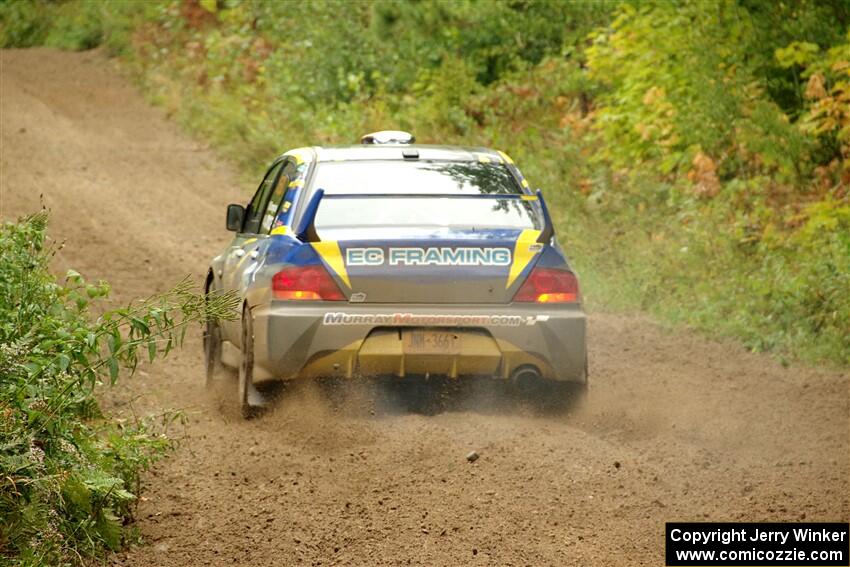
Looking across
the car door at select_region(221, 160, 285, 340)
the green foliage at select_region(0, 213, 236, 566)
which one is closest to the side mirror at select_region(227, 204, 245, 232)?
the car door at select_region(221, 160, 285, 340)

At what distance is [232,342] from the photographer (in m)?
9.23

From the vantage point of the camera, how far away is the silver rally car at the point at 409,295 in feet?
26.2

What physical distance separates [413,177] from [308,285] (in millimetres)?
1224

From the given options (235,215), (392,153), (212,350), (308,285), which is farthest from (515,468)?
(212,350)

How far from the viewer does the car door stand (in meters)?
8.77

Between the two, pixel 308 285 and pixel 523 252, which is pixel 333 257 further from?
pixel 523 252

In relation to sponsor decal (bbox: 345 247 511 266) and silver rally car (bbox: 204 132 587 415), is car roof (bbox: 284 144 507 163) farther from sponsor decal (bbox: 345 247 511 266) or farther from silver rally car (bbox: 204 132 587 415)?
sponsor decal (bbox: 345 247 511 266)

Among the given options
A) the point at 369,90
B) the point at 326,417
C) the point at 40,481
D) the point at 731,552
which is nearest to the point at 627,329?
the point at 326,417

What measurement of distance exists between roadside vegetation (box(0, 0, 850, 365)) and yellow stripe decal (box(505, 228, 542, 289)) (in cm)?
357

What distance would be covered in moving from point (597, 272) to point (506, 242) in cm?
668

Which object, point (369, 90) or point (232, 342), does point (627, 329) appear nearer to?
point (232, 342)

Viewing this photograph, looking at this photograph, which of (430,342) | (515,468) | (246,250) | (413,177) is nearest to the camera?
(515,468)

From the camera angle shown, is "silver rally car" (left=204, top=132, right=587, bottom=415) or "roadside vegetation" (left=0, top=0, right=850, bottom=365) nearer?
"silver rally car" (left=204, top=132, right=587, bottom=415)

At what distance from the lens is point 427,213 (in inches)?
335
